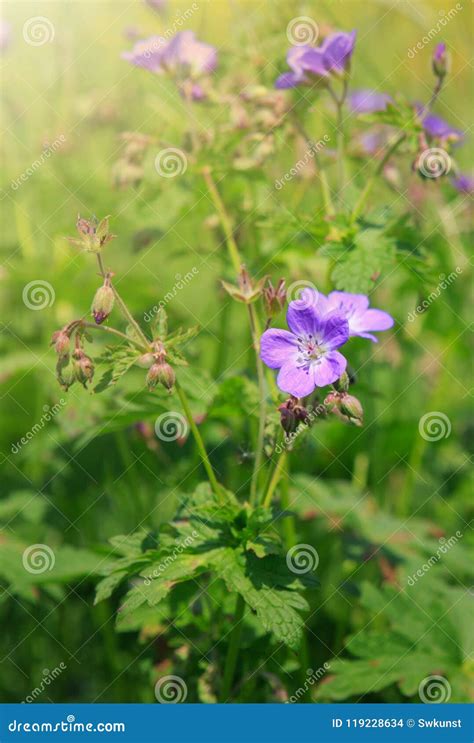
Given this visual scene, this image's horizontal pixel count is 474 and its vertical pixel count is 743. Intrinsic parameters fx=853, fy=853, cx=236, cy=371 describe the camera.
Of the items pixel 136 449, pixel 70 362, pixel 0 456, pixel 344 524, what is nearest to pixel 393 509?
pixel 344 524

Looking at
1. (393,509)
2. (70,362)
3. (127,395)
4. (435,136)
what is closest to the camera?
(70,362)

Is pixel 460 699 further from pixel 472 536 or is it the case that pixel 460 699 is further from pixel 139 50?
pixel 139 50

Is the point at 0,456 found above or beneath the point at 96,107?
beneath

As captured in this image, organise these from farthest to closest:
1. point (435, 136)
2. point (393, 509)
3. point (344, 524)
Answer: point (393, 509), point (344, 524), point (435, 136)

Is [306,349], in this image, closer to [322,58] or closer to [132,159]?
[322,58]

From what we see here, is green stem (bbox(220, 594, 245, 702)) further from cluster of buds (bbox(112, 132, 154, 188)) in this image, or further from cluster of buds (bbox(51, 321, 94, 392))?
cluster of buds (bbox(112, 132, 154, 188))

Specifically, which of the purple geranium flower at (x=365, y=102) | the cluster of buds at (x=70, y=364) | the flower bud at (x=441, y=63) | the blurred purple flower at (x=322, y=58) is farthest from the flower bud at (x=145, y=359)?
the purple geranium flower at (x=365, y=102)

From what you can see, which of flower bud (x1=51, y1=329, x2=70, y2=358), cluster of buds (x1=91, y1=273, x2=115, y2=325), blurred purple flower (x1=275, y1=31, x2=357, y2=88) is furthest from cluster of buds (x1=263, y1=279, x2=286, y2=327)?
blurred purple flower (x1=275, y1=31, x2=357, y2=88)
